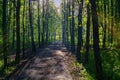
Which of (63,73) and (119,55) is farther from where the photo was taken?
(119,55)

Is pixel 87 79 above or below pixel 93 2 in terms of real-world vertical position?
below

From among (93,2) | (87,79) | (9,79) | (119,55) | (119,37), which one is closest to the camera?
(93,2)

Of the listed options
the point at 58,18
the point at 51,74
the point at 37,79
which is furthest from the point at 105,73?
the point at 58,18

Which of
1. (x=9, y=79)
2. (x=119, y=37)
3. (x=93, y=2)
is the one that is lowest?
(x=9, y=79)

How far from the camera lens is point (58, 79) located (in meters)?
16.7

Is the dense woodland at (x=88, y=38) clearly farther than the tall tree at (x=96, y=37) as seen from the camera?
Yes

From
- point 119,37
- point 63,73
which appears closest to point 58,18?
point 119,37

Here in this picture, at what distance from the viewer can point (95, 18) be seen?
15.1 meters

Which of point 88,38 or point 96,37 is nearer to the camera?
point 96,37

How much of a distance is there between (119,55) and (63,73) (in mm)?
7616

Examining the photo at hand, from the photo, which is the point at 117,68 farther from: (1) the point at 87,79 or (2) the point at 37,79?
(2) the point at 37,79

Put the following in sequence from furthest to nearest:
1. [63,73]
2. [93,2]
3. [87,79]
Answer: [63,73]
[87,79]
[93,2]

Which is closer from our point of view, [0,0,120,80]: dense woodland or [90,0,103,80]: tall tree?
[90,0,103,80]: tall tree

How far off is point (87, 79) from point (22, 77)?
438 cm
